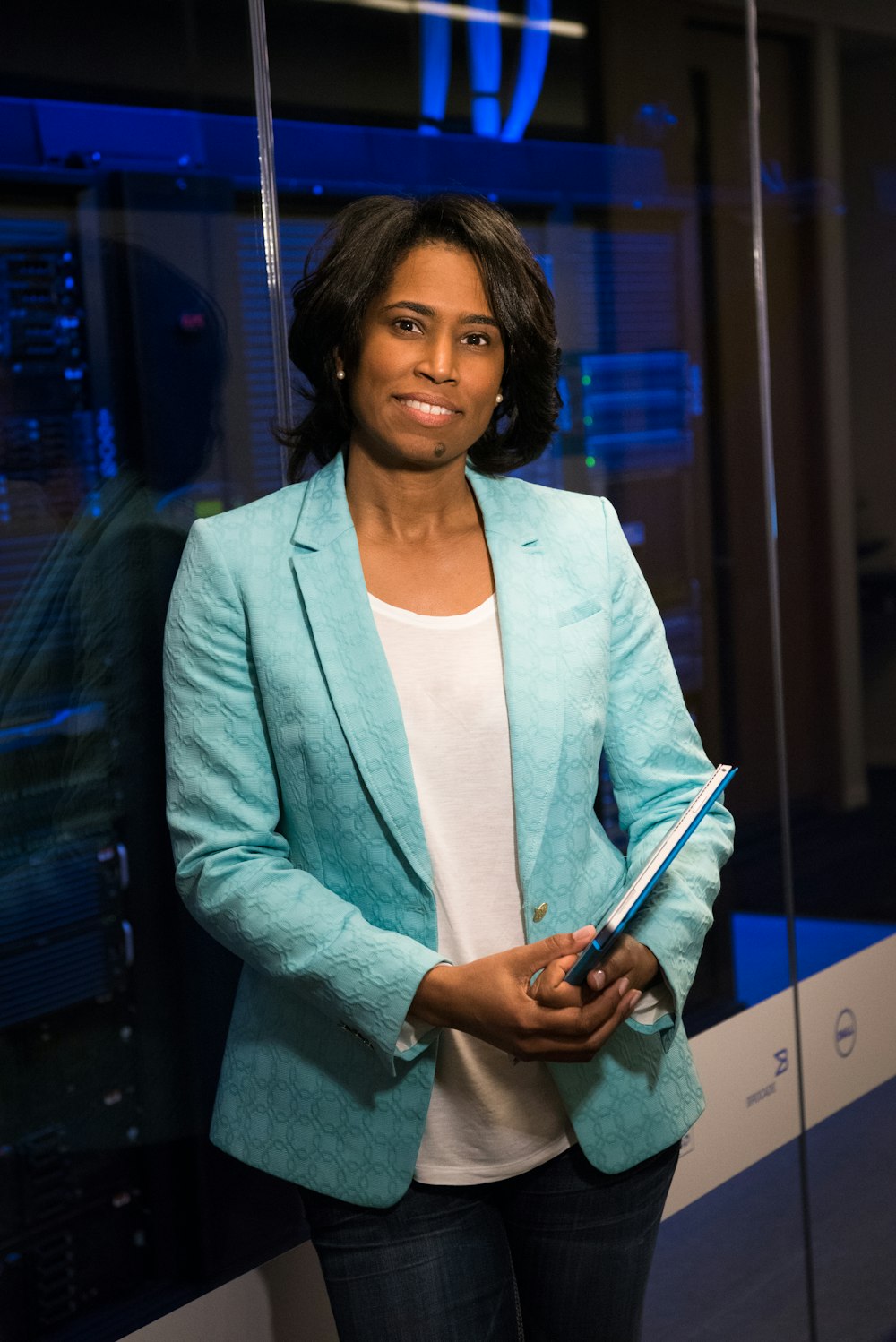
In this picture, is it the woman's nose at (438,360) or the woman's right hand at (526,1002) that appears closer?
the woman's right hand at (526,1002)

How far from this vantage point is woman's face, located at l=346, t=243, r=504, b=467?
5.25ft

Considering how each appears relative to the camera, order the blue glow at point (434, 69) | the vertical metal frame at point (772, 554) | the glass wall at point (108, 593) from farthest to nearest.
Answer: the vertical metal frame at point (772, 554) < the blue glow at point (434, 69) < the glass wall at point (108, 593)

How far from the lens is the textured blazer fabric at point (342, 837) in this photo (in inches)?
60.2

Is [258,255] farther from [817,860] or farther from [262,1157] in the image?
[817,860]

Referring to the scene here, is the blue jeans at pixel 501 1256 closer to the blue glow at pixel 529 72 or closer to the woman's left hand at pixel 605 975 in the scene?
the woman's left hand at pixel 605 975

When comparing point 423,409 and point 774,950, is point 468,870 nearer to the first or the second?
point 423,409

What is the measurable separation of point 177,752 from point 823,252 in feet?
7.50

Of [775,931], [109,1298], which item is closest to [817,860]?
[775,931]

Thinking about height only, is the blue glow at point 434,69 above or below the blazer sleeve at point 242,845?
above

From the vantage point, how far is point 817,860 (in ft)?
10.7

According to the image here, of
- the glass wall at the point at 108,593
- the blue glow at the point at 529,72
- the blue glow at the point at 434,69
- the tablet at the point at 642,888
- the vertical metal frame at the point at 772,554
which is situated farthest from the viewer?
the vertical metal frame at the point at 772,554

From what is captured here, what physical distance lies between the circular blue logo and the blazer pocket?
74.4 inches

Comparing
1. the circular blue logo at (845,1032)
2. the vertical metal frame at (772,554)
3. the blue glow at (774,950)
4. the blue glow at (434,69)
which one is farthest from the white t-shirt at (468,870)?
the circular blue logo at (845,1032)

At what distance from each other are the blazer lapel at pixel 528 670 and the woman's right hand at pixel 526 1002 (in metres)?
0.14
